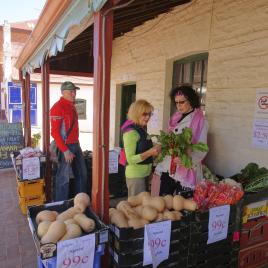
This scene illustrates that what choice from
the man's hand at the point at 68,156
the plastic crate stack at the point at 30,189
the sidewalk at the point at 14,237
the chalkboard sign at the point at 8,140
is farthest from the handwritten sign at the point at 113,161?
the chalkboard sign at the point at 8,140

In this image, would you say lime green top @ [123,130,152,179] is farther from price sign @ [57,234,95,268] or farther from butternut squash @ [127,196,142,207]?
price sign @ [57,234,95,268]

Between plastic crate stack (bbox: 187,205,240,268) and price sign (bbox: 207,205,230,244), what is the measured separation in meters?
0.03

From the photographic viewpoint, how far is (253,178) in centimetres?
257

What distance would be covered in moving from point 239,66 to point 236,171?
121cm

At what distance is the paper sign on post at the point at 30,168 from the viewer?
13.6 ft

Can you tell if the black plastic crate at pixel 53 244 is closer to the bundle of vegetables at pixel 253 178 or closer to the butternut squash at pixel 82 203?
the butternut squash at pixel 82 203

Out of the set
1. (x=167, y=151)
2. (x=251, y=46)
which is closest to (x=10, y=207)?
(x=167, y=151)

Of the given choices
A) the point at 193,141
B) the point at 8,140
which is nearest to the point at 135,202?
the point at 193,141

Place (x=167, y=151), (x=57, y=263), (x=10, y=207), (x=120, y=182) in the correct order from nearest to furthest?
1. (x=57, y=263)
2. (x=167, y=151)
3. (x=10, y=207)
4. (x=120, y=182)

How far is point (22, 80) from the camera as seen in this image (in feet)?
21.5

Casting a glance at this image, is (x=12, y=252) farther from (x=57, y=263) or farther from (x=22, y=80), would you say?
(x=22, y=80)

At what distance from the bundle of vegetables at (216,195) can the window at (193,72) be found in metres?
1.83

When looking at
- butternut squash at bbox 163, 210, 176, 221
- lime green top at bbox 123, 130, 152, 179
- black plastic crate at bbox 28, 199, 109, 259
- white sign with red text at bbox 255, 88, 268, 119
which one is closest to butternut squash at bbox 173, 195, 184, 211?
butternut squash at bbox 163, 210, 176, 221

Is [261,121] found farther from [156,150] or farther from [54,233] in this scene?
[54,233]
